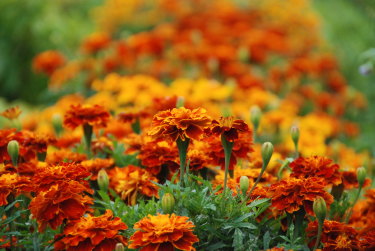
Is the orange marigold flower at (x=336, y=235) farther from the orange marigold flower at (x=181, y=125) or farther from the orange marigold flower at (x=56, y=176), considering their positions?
the orange marigold flower at (x=56, y=176)

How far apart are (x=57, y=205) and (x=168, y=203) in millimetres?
316

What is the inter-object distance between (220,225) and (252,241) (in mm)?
108

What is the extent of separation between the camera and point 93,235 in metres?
1.54

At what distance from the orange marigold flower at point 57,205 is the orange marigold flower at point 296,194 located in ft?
1.92

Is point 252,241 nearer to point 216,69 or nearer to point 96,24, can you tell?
point 216,69

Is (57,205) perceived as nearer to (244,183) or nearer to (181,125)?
(181,125)

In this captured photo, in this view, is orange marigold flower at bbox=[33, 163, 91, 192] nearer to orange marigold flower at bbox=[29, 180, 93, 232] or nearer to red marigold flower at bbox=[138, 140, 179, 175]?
orange marigold flower at bbox=[29, 180, 93, 232]

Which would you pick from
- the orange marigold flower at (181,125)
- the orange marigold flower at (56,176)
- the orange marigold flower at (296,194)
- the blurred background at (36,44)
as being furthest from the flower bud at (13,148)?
the blurred background at (36,44)

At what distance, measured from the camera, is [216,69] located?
473cm

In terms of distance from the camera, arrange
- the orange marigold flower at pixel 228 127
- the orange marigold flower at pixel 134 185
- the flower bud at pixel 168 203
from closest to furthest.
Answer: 1. the flower bud at pixel 168 203
2. the orange marigold flower at pixel 228 127
3. the orange marigold flower at pixel 134 185

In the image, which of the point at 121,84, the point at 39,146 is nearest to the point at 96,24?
the point at 121,84

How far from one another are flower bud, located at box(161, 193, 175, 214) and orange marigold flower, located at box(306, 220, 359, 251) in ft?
1.65

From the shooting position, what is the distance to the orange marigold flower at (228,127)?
67.5 inches

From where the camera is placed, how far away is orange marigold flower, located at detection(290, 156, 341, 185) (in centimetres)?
189
